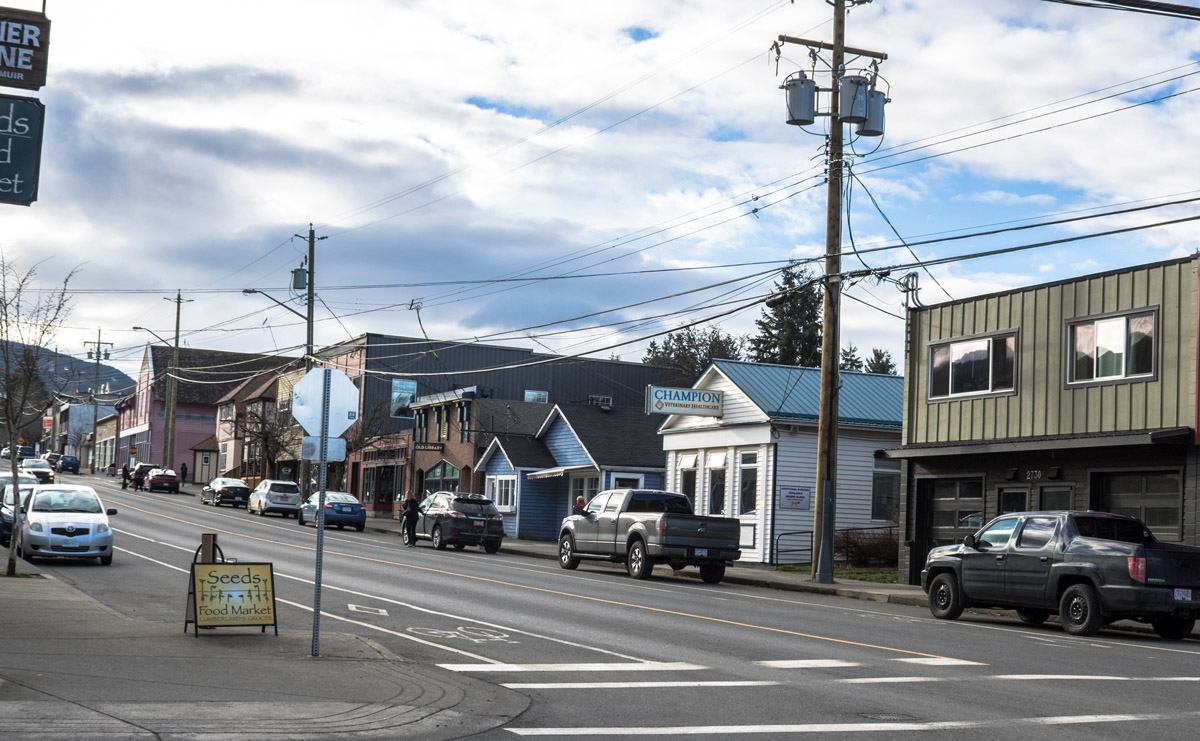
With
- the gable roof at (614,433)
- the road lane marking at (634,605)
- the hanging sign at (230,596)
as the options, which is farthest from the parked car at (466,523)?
the hanging sign at (230,596)

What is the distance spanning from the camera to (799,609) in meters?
20.8

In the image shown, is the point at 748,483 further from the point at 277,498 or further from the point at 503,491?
the point at 277,498

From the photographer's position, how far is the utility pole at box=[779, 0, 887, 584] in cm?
2700

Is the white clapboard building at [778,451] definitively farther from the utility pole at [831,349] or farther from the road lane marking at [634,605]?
the road lane marking at [634,605]

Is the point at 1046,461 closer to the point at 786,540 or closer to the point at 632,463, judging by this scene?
the point at 786,540

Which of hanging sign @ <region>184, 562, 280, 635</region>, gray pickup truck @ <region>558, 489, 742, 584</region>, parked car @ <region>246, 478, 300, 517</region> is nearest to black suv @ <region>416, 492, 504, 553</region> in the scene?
gray pickup truck @ <region>558, 489, 742, 584</region>

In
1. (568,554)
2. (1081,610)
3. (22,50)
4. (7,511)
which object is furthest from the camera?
(568,554)

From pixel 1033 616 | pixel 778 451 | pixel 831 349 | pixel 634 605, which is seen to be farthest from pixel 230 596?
pixel 778 451

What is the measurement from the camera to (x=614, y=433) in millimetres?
48406

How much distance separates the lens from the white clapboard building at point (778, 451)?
3491 centimetres

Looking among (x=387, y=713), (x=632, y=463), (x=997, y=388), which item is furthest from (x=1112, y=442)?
→ (x=632, y=463)

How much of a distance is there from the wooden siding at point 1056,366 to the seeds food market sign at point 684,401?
27.2 ft

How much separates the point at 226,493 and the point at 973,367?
141ft

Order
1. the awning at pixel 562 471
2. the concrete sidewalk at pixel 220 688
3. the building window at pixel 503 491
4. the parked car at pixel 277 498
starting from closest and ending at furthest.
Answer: the concrete sidewalk at pixel 220 688, the awning at pixel 562 471, the building window at pixel 503 491, the parked car at pixel 277 498
